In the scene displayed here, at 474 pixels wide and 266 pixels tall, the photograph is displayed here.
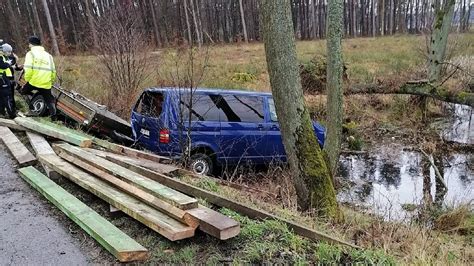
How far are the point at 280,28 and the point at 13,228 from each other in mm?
4163

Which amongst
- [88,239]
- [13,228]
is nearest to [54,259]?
[88,239]

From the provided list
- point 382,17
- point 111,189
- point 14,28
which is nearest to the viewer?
point 111,189

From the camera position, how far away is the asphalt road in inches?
162

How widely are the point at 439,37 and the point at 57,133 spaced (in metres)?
12.5

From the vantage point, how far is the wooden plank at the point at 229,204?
4516 millimetres

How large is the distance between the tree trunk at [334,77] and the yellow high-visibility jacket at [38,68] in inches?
250

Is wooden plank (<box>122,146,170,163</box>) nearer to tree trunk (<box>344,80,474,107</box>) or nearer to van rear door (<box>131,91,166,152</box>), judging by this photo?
van rear door (<box>131,91,166,152</box>)

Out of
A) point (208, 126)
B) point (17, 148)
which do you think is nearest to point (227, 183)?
point (208, 126)

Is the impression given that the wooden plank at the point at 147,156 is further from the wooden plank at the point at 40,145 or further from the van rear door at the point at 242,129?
the van rear door at the point at 242,129

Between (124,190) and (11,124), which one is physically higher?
(11,124)

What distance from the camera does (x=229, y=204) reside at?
16.8 feet

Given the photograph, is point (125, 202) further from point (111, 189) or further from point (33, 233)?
point (33, 233)

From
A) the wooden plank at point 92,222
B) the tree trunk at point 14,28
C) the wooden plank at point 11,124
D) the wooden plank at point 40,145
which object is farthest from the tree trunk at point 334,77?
the tree trunk at point 14,28

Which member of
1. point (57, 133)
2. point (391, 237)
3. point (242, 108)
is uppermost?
point (57, 133)
